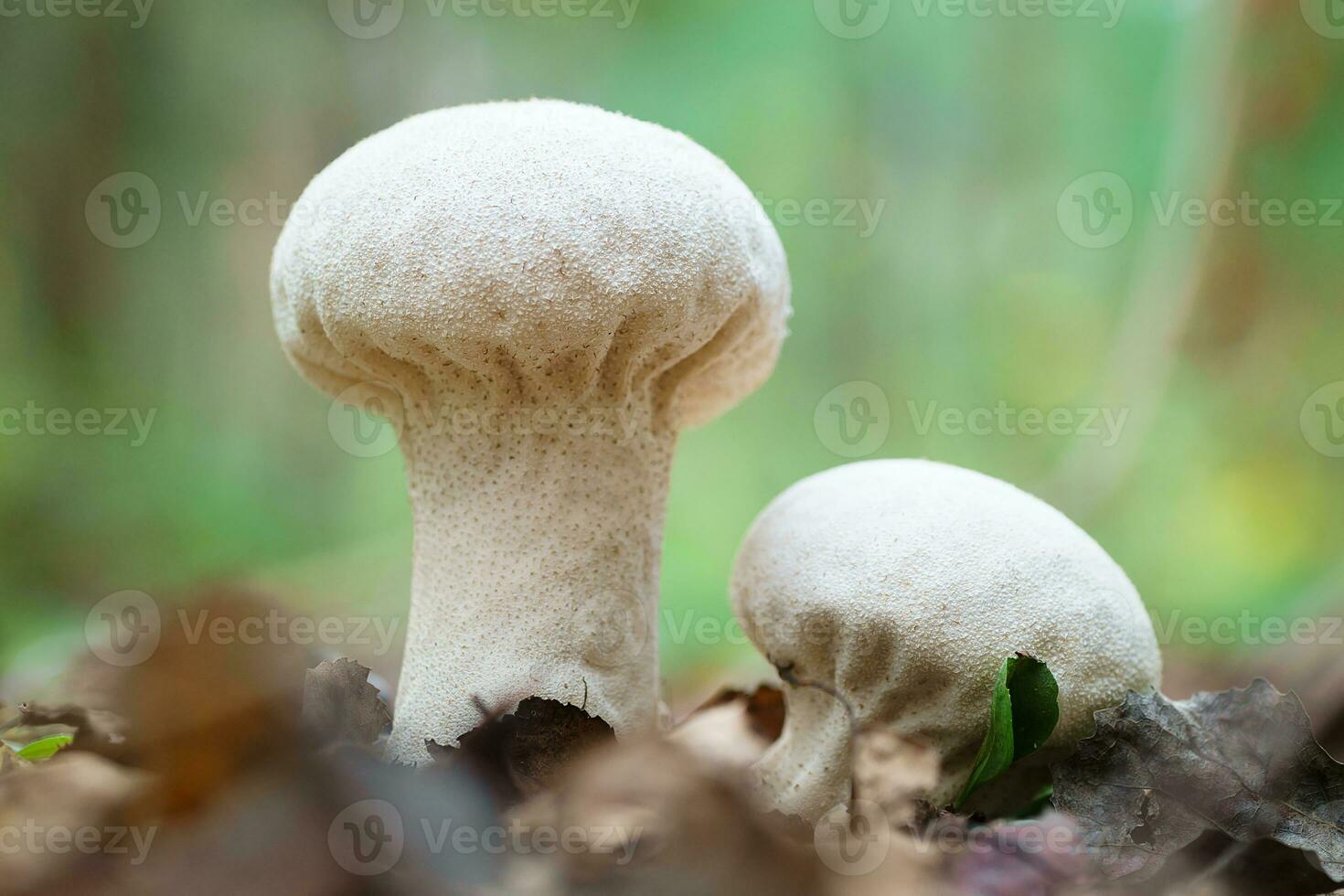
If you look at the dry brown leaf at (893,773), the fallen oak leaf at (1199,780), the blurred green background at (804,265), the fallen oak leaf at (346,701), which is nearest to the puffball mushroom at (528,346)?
the fallen oak leaf at (346,701)

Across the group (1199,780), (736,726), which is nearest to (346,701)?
(736,726)

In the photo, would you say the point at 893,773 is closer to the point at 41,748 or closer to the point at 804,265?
the point at 41,748

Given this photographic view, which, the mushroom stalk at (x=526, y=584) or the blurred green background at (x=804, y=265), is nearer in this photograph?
the mushroom stalk at (x=526, y=584)

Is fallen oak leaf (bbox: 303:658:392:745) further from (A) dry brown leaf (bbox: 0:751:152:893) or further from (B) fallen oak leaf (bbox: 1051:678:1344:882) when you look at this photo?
(B) fallen oak leaf (bbox: 1051:678:1344:882)

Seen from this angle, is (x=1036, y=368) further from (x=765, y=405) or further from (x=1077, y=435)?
(x=765, y=405)

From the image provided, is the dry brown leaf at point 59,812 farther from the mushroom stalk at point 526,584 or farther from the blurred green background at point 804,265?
the blurred green background at point 804,265

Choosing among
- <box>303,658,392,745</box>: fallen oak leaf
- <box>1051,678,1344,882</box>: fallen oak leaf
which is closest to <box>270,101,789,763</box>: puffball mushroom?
<box>303,658,392,745</box>: fallen oak leaf
